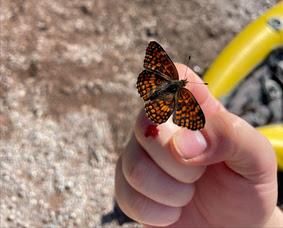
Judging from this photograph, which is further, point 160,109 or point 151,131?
point 151,131

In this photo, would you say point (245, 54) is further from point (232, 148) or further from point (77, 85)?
point (232, 148)

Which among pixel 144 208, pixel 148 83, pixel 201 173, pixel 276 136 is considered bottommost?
pixel 276 136

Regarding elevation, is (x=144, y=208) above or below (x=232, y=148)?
below

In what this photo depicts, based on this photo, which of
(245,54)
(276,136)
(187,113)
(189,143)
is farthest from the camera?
(245,54)

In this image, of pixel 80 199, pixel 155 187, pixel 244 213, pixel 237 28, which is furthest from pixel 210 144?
pixel 237 28

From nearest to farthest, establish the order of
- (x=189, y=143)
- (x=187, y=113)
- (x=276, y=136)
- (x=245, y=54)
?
(x=187, y=113) → (x=189, y=143) → (x=276, y=136) → (x=245, y=54)

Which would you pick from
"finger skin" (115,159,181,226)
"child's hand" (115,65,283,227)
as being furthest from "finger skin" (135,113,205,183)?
"finger skin" (115,159,181,226)

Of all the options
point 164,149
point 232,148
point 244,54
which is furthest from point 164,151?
point 244,54
